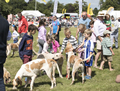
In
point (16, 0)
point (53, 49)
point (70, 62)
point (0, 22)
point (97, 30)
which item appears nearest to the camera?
point (0, 22)

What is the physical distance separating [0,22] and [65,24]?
98.3ft

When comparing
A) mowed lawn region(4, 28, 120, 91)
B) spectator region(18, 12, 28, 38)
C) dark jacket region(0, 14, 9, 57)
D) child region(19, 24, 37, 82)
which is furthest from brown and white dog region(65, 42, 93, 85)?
spectator region(18, 12, 28, 38)

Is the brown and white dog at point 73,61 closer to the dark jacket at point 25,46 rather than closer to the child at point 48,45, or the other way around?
the child at point 48,45

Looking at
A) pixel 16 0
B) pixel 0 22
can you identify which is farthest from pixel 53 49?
pixel 16 0

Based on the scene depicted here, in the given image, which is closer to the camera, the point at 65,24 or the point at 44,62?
the point at 44,62

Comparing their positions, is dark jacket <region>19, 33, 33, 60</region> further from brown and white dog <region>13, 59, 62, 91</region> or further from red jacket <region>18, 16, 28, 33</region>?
red jacket <region>18, 16, 28, 33</region>

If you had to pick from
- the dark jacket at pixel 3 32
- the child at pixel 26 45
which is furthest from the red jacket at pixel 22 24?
the dark jacket at pixel 3 32

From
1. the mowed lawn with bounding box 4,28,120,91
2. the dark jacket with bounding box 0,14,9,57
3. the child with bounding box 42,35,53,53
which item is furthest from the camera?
the child with bounding box 42,35,53,53

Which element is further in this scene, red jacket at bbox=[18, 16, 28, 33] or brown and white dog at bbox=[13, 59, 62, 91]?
red jacket at bbox=[18, 16, 28, 33]

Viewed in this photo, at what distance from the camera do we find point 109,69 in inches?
262

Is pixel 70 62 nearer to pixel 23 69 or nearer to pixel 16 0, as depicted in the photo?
pixel 23 69

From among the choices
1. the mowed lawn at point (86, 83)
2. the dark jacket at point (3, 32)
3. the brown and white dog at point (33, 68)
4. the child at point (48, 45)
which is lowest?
the mowed lawn at point (86, 83)

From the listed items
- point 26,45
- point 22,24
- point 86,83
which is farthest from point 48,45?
point 22,24

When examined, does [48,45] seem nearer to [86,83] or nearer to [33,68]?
[33,68]
